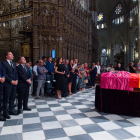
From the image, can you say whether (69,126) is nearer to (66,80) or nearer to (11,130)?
(11,130)

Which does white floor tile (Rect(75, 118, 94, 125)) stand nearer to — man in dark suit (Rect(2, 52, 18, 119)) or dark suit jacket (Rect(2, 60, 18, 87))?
man in dark suit (Rect(2, 52, 18, 119))

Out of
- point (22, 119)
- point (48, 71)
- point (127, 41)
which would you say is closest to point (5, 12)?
point (48, 71)

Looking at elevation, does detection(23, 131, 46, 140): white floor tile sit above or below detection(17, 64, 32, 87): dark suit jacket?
below

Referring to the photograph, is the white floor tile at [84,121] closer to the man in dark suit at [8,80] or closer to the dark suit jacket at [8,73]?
the man in dark suit at [8,80]

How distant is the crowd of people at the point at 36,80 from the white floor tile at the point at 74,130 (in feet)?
5.87

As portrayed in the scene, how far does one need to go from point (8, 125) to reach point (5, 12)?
12.4m

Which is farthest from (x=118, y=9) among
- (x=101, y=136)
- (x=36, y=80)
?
(x=101, y=136)

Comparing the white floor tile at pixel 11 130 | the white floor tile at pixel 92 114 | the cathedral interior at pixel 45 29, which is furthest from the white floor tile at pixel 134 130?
the cathedral interior at pixel 45 29

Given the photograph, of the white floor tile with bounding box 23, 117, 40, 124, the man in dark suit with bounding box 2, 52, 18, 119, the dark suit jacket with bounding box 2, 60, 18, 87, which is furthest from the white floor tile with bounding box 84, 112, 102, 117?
the dark suit jacket with bounding box 2, 60, 18, 87

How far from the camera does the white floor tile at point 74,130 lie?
124 inches

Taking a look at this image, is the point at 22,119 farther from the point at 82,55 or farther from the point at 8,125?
the point at 82,55

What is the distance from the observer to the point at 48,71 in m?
7.29

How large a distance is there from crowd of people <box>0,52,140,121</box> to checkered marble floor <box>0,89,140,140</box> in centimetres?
53

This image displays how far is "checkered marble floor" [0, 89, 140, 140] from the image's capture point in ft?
9.91
